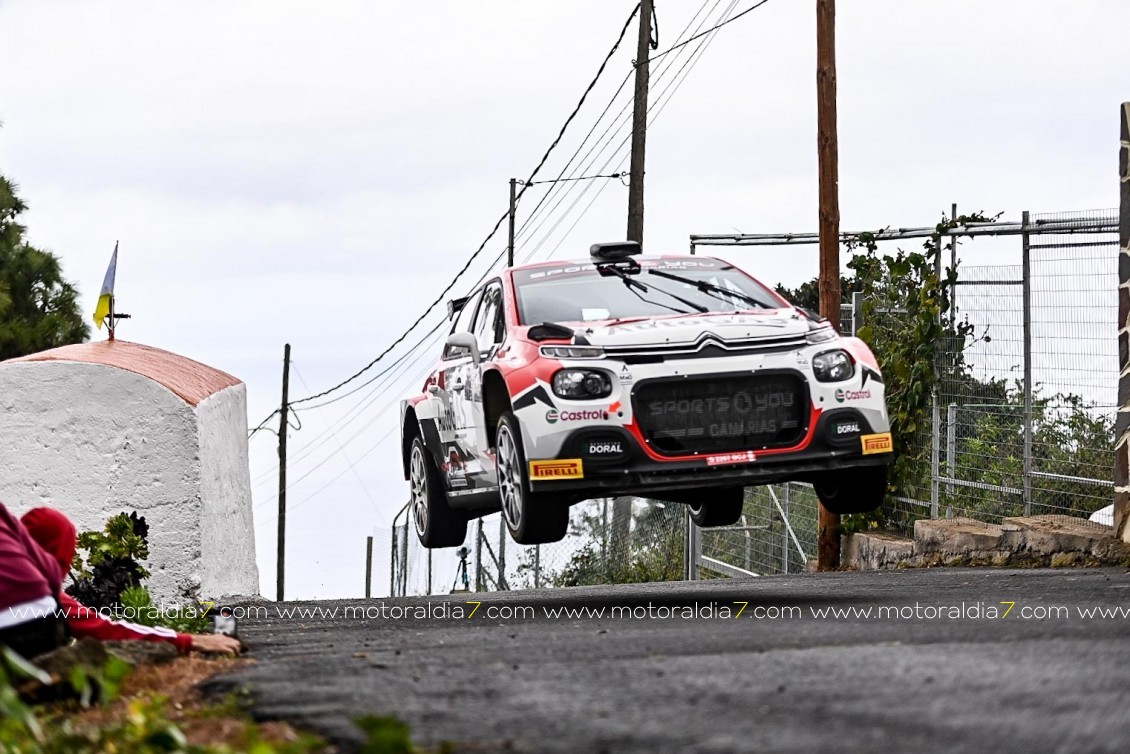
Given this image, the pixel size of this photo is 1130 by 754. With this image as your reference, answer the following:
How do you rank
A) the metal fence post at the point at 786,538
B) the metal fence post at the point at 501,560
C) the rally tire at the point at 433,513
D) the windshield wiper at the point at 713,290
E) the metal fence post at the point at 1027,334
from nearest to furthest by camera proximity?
the windshield wiper at the point at 713,290 < the rally tire at the point at 433,513 < the metal fence post at the point at 1027,334 < the metal fence post at the point at 786,538 < the metal fence post at the point at 501,560

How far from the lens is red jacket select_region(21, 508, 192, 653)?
5.97 m

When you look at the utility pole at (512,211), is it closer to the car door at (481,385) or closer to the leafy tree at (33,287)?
the leafy tree at (33,287)

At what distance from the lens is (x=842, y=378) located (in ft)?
26.6

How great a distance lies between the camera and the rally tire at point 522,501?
8000mm

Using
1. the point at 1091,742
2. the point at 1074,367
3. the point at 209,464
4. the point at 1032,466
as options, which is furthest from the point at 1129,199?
the point at 1091,742

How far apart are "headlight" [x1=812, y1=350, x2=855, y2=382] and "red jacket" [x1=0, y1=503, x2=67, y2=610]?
407 cm

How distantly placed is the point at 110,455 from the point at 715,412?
4.00 m

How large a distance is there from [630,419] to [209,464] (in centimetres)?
353

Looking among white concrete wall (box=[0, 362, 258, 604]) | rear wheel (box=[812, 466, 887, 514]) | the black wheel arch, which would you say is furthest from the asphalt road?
white concrete wall (box=[0, 362, 258, 604])

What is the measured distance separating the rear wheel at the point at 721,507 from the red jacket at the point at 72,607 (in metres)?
4.37

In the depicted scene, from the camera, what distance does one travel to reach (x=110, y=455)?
381 inches

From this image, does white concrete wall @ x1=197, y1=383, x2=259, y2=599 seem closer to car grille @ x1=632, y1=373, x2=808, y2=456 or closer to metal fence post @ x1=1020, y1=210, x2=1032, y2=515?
car grille @ x1=632, y1=373, x2=808, y2=456

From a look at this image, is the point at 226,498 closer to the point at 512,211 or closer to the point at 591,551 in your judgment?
the point at 591,551

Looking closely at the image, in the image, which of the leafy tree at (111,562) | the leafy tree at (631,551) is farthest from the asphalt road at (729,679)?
the leafy tree at (631,551)
